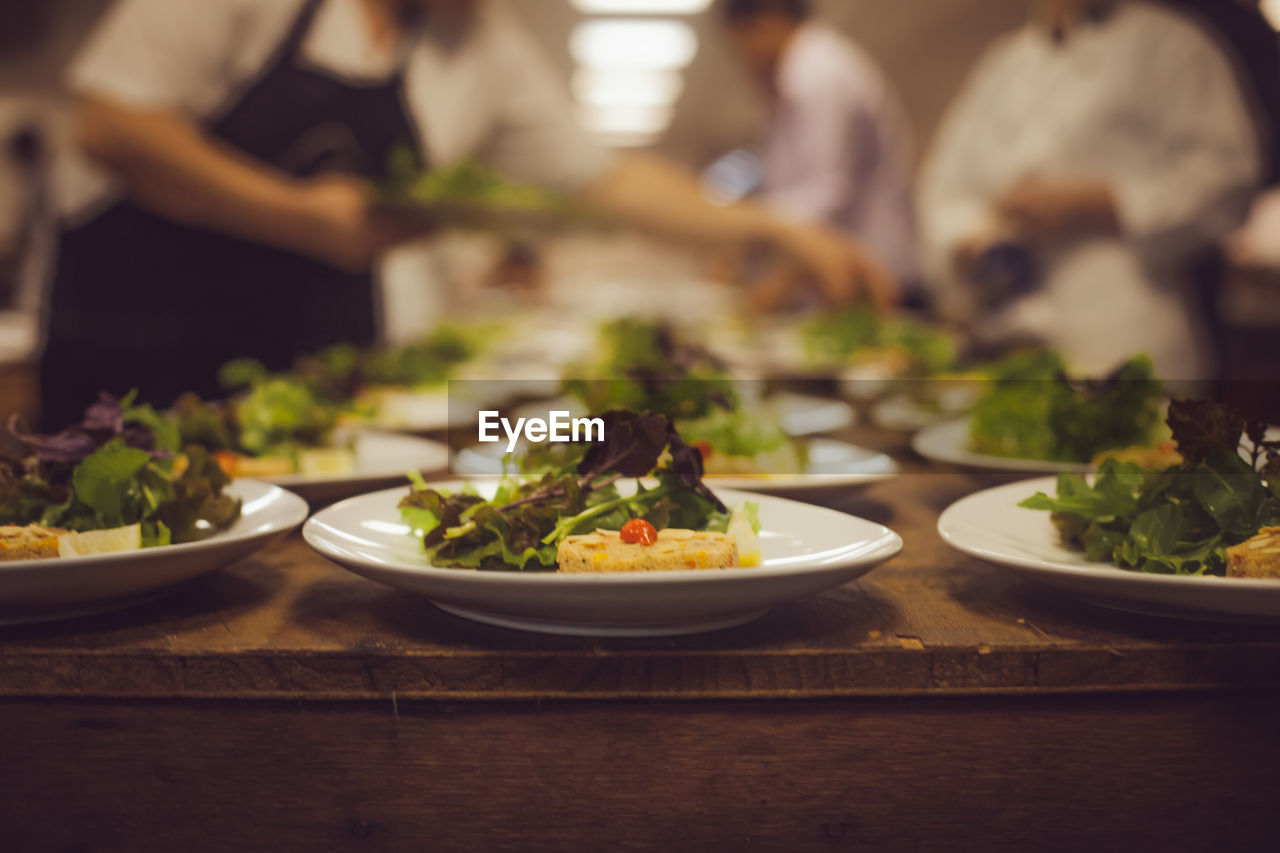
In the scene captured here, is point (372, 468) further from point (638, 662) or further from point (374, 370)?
point (374, 370)

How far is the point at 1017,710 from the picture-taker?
753 mm

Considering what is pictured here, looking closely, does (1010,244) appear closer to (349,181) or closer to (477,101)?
(477,101)

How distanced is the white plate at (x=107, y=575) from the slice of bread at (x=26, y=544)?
33 mm

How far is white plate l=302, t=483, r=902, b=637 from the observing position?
0.67m

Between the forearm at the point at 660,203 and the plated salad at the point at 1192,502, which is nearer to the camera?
the plated salad at the point at 1192,502

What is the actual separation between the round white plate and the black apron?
Answer: 181 centimetres

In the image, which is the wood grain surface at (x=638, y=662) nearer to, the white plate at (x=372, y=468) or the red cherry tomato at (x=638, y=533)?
the red cherry tomato at (x=638, y=533)

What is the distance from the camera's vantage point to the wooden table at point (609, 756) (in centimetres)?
75

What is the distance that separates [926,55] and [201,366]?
30.7 feet

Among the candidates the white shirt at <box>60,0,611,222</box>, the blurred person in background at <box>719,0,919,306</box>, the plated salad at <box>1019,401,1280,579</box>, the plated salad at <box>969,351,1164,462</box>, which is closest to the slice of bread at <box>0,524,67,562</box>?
the plated salad at <box>1019,401,1280,579</box>

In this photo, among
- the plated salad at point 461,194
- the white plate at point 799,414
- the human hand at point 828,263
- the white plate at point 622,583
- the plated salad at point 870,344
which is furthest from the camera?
the human hand at point 828,263

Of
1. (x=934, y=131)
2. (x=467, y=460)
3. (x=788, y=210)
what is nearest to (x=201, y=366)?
(x=467, y=460)

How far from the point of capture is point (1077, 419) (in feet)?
4.20

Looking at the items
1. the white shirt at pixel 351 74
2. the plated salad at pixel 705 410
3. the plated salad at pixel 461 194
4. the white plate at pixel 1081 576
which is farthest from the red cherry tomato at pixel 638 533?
the white shirt at pixel 351 74
